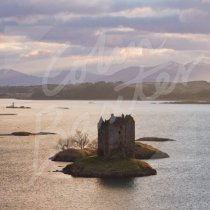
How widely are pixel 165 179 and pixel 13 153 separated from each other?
182 feet

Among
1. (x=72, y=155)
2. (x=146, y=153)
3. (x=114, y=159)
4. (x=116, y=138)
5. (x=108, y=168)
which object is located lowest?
(x=108, y=168)

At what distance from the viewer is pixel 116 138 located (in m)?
128

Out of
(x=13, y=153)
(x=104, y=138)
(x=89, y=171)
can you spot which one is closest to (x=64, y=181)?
(x=89, y=171)

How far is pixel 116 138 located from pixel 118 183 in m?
18.0

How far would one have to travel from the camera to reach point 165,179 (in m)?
118

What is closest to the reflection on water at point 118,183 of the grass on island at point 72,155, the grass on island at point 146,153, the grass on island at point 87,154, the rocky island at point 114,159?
the rocky island at point 114,159

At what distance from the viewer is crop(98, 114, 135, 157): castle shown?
127000mm

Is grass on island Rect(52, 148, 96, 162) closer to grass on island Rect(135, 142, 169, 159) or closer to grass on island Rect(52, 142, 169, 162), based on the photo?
grass on island Rect(52, 142, 169, 162)

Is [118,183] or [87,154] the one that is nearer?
[118,183]

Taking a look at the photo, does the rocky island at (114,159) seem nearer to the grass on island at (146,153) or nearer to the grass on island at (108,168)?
the grass on island at (108,168)

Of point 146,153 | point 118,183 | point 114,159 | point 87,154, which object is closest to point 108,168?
point 114,159

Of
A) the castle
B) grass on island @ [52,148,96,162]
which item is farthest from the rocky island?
grass on island @ [52,148,96,162]

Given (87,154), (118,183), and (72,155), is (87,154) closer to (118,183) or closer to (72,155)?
(72,155)

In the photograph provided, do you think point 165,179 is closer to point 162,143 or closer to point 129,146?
point 129,146
